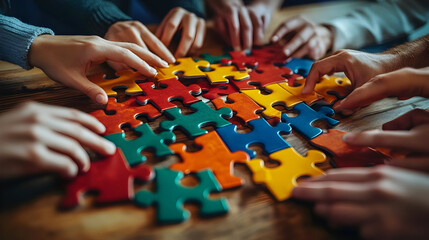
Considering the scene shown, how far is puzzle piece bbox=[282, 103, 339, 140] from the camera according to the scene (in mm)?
926

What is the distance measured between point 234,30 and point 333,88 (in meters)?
0.59

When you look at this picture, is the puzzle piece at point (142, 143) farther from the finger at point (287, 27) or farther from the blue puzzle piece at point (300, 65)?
the finger at point (287, 27)

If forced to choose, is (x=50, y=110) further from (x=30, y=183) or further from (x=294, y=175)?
(x=294, y=175)

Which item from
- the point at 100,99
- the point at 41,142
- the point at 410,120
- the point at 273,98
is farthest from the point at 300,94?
the point at 41,142

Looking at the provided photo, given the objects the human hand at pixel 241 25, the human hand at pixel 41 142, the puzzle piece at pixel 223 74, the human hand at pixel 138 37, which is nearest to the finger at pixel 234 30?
the human hand at pixel 241 25

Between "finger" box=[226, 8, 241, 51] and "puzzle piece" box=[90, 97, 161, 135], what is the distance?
2.16 feet

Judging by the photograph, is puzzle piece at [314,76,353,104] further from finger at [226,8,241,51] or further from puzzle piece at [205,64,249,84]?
finger at [226,8,241,51]

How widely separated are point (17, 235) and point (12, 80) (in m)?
0.77

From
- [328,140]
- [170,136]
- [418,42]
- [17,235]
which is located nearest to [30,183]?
[17,235]

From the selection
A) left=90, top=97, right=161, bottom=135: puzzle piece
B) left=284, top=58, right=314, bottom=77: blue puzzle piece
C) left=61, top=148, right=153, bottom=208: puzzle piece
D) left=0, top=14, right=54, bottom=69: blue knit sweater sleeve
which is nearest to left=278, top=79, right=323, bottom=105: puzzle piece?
left=284, top=58, right=314, bottom=77: blue puzzle piece

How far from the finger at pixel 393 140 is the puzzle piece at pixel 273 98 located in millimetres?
287

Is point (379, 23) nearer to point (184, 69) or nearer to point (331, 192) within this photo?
point (184, 69)

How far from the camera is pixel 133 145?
0.82 meters

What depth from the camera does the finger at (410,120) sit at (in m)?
0.87
